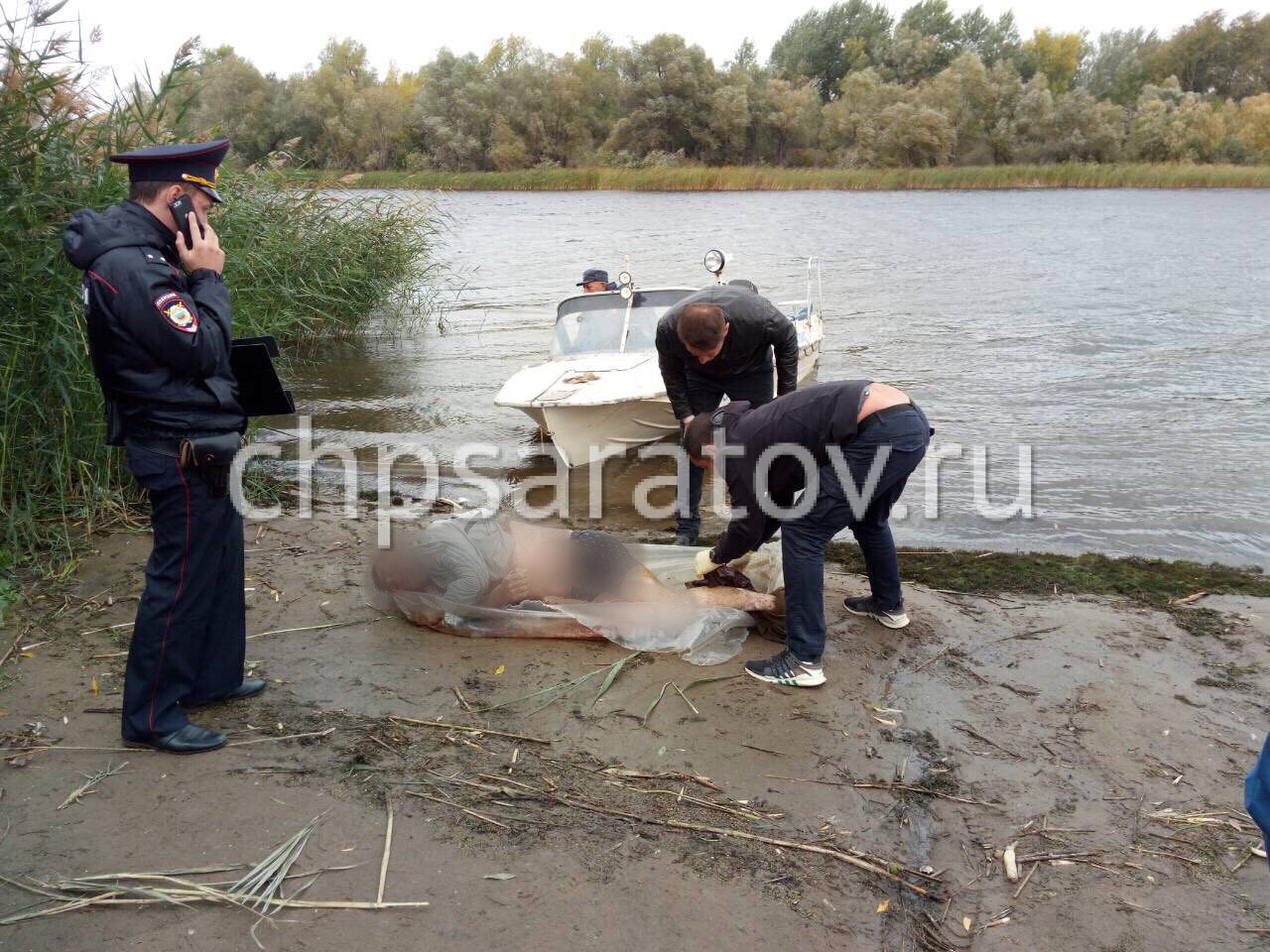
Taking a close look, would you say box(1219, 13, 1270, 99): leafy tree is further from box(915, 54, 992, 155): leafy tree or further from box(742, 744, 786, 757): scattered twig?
box(742, 744, 786, 757): scattered twig

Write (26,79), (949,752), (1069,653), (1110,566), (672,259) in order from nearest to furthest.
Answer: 1. (949,752)
2. (1069,653)
3. (26,79)
4. (1110,566)
5. (672,259)

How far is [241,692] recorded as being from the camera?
153 inches

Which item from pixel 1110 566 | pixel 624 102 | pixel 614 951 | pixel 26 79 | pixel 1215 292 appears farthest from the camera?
pixel 624 102

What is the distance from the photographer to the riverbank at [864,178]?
42250 mm

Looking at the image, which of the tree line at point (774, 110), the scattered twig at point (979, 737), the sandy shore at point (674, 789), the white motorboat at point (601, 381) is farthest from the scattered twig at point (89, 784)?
the tree line at point (774, 110)

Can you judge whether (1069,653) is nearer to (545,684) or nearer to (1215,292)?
(545,684)

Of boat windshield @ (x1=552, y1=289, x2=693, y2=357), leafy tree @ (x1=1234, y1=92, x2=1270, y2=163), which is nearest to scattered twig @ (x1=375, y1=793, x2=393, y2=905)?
boat windshield @ (x1=552, y1=289, x2=693, y2=357)

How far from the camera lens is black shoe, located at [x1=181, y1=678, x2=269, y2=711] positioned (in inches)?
148

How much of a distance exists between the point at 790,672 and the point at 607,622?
0.88 m

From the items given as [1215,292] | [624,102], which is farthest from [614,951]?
[624,102]

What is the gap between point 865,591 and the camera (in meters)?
5.27

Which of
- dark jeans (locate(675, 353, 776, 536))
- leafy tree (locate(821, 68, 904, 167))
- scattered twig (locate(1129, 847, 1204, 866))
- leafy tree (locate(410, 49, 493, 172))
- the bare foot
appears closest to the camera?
scattered twig (locate(1129, 847, 1204, 866))

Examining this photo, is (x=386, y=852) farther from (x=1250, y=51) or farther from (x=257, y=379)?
(x=1250, y=51)

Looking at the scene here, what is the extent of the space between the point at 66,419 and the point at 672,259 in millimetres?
18763
